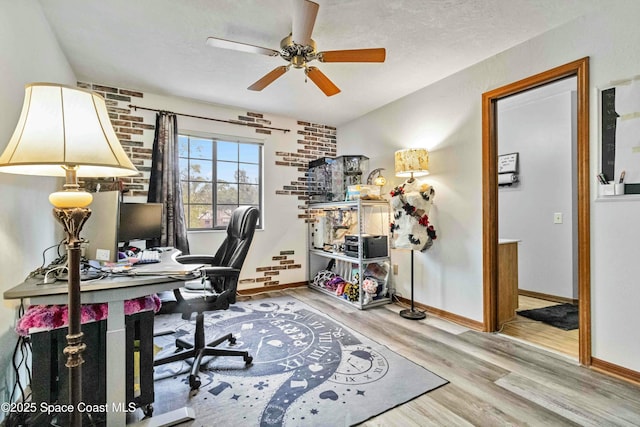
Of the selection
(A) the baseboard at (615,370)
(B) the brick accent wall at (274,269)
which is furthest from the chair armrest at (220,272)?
(A) the baseboard at (615,370)

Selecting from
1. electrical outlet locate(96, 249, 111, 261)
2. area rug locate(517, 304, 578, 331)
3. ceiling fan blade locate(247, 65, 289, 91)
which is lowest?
area rug locate(517, 304, 578, 331)

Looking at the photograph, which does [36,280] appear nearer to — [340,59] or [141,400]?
[141,400]

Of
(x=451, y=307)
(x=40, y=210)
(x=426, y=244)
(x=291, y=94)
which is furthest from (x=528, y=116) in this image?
(x=40, y=210)

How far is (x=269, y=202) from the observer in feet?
13.8

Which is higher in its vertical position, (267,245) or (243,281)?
(267,245)

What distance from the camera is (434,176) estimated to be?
320 cm

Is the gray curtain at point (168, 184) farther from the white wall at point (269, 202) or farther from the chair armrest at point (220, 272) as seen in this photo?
the chair armrest at point (220, 272)

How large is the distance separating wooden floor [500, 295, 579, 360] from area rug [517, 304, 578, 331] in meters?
0.11

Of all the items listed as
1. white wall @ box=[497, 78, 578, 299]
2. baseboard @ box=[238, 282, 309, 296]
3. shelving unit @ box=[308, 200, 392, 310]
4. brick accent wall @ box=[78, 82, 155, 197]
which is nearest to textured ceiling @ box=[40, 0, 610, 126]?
brick accent wall @ box=[78, 82, 155, 197]

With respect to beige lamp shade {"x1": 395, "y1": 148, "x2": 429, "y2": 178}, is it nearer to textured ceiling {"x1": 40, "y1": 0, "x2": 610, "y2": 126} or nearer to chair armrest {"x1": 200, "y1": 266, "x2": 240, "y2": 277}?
textured ceiling {"x1": 40, "y1": 0, "x2": 610, "y2": 126}

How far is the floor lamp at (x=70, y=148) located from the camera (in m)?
0.97

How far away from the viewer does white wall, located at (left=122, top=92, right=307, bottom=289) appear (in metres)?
3.70

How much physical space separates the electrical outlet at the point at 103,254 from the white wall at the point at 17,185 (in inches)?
14.2

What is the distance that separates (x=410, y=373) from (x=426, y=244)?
1359 millimetres
